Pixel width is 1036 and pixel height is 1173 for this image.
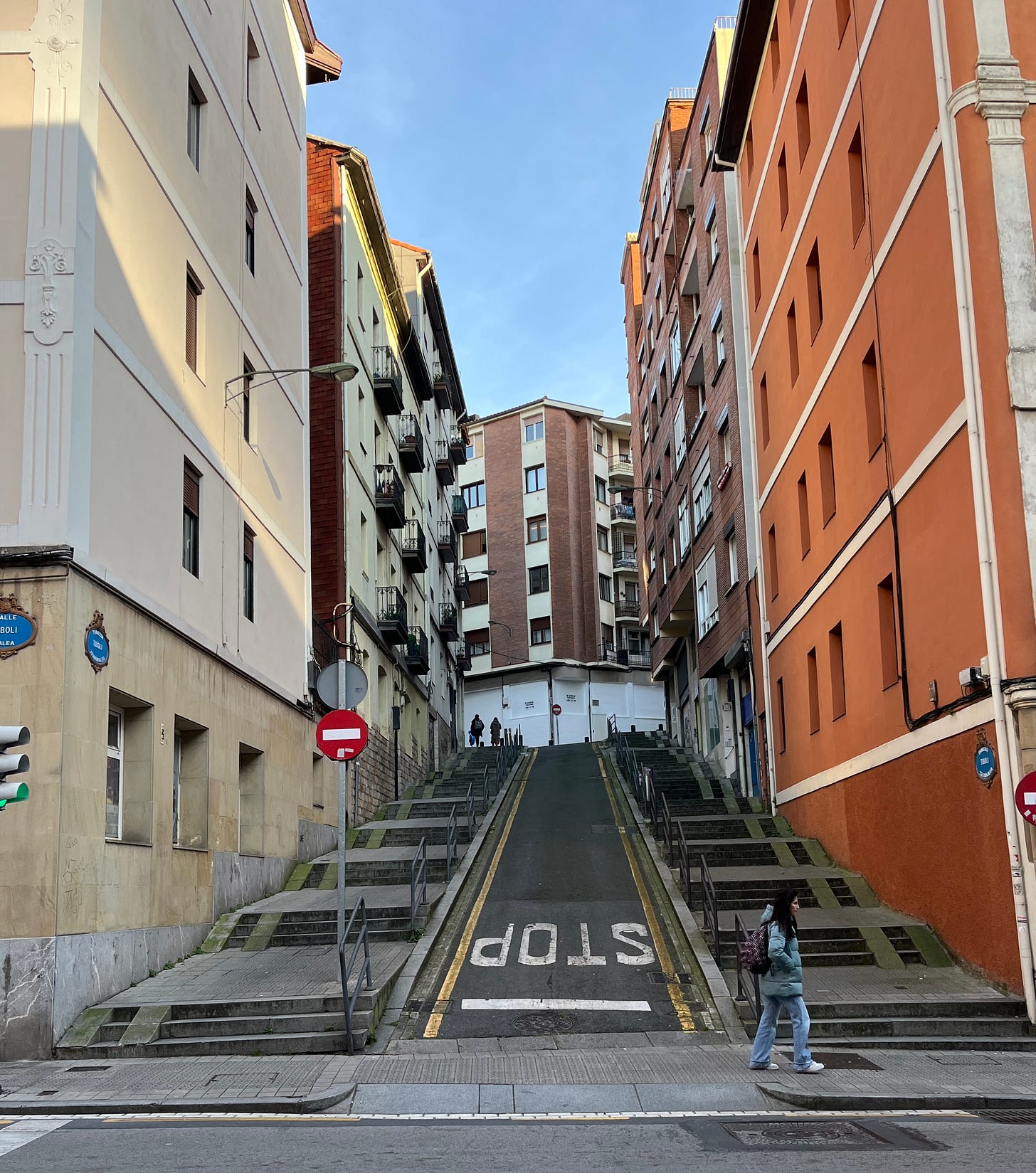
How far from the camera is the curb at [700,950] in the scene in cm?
1238

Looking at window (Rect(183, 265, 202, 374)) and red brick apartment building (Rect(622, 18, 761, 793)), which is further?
Result: red brick apartment building (Rect(622, 18, 761, 793))

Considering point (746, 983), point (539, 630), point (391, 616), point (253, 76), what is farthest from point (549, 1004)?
point (539, 630)

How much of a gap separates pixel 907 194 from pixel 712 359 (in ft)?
56.7

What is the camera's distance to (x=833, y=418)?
20.2m

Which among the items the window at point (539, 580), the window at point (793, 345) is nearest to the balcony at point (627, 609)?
the window at point (539, 580)

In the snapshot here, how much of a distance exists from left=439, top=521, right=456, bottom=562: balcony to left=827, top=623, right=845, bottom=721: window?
29.0 m

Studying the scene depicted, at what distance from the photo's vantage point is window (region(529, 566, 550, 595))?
6544 cm

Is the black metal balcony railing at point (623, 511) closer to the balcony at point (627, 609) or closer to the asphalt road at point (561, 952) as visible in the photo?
the balcony at point (627, 609)

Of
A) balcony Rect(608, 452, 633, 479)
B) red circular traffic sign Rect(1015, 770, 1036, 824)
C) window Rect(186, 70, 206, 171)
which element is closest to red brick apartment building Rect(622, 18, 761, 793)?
window Rect(186, 70, 206, 171)

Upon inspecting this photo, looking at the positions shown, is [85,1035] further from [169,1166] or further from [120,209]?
[120,209]

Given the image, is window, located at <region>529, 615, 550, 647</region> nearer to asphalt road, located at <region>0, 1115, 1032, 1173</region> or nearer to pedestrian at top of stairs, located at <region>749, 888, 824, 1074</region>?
pedestrian at top of stairs, located at <region>749, 888, 824, 1074</region>

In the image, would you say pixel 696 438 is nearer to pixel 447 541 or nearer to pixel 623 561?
pixel 447 541

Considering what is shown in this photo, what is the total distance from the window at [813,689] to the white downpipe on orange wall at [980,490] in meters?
9.02

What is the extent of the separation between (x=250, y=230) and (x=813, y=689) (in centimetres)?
1266
